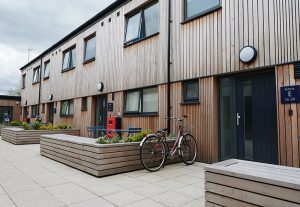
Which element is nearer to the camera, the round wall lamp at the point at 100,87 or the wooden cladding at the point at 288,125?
the wooden cladding at the point at 288,125

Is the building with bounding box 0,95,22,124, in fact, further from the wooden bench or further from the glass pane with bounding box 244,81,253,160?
the wooden bench

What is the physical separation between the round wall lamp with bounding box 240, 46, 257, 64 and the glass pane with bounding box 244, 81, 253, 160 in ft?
1.79

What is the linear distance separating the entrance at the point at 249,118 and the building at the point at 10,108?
23939 millimetres

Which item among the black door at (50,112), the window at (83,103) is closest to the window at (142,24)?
the window at (83,103)

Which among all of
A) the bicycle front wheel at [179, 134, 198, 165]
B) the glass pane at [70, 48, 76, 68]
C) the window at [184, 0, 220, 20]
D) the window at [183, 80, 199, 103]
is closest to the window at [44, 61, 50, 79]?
the glass pane at [70, 48, 76, 68]

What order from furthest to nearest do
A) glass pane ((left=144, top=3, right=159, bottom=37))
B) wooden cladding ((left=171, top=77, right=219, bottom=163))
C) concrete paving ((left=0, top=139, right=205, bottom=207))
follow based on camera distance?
glass pane ((left=144, top=3, right=159, bottom=37))
wooden cladding ((left=171, top=77, right=219, bottom=163))
concrete paving ((left=0, top=139, right=205, bottom=207))

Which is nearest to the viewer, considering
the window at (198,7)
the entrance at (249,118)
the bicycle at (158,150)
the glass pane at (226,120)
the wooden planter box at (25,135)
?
→ the entrance at (249,118)

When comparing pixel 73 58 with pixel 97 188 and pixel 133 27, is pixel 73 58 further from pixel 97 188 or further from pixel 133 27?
pixel 97 188

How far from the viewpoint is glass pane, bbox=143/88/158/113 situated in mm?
7539

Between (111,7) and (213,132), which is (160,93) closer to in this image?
Result: (213,132)

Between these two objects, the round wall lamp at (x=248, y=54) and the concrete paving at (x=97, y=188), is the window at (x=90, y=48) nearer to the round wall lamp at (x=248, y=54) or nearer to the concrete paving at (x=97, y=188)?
the concrete paving at (x=97, y=188)

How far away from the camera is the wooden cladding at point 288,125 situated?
14.1 feet

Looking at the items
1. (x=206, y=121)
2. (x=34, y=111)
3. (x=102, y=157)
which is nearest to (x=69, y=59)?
(x=34, y=111)

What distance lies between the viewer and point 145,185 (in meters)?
3.94
